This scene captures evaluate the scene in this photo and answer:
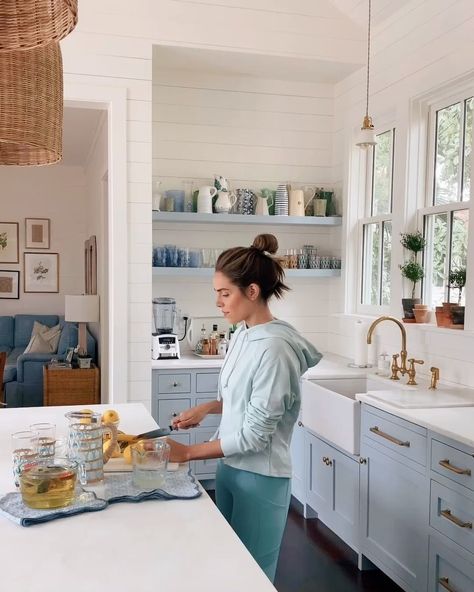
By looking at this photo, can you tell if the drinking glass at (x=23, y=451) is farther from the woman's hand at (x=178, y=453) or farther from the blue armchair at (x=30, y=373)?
the blue armchair at (x=30, y=373)

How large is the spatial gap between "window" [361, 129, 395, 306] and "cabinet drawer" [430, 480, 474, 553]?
6.50 ft

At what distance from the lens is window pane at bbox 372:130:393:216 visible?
14.4 ft

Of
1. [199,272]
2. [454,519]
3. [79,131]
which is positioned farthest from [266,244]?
[79,131]

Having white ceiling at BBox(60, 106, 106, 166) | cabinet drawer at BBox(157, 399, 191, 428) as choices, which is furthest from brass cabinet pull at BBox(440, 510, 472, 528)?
white ceiling at BBox(60, 106, 106, 166)

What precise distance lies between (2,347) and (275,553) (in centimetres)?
692

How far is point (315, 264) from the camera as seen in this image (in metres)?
4.86

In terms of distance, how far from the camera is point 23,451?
5.59ft

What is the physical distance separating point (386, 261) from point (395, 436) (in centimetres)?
176

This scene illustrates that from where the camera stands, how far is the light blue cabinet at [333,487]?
130 inches

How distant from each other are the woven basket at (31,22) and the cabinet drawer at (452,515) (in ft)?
6.76

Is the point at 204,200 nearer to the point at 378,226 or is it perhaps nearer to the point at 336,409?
the point at 378,226

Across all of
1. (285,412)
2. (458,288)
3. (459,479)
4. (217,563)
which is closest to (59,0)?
(217,563)

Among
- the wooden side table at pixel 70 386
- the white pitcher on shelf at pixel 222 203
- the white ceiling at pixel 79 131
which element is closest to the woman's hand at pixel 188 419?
the white pitcher on shelf at pixel 222 203

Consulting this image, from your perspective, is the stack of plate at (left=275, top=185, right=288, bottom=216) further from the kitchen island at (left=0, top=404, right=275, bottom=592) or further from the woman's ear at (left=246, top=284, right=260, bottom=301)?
the kitchen island at (left=0, top=404, right=275, bottom=592)
